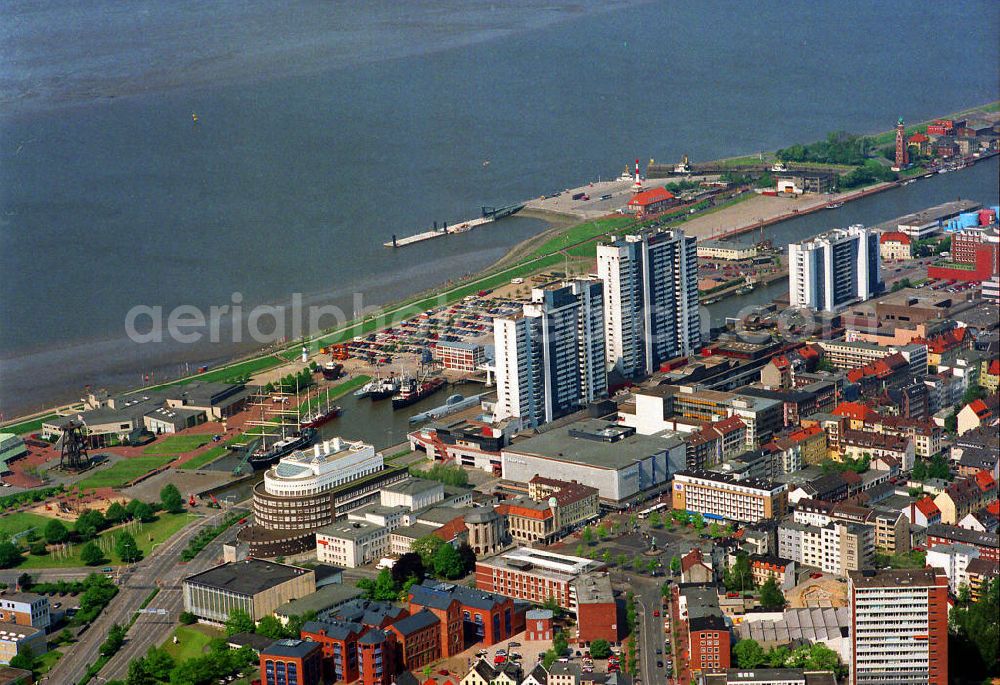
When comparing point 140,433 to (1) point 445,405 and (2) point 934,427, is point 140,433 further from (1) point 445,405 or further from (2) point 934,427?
(2) point 934,427

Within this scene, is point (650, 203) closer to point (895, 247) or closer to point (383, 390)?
point (895, 247)

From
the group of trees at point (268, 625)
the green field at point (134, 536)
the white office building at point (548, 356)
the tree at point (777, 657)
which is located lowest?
the green field at point (134, 536)

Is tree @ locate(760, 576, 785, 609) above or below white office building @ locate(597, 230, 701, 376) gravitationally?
below

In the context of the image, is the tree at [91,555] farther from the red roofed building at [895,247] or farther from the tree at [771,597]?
the red roofed building at [895,247]

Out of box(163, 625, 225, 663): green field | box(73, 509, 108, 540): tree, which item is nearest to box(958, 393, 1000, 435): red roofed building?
box(163, 625, 225, 663): green field

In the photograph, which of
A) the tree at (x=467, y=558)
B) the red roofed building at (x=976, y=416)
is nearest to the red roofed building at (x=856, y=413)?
the red roofed building at (x=976, y=416)

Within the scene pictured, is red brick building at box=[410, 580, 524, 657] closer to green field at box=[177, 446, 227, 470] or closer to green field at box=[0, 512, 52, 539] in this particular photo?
green field at box=[0, 512, 52, 539]
